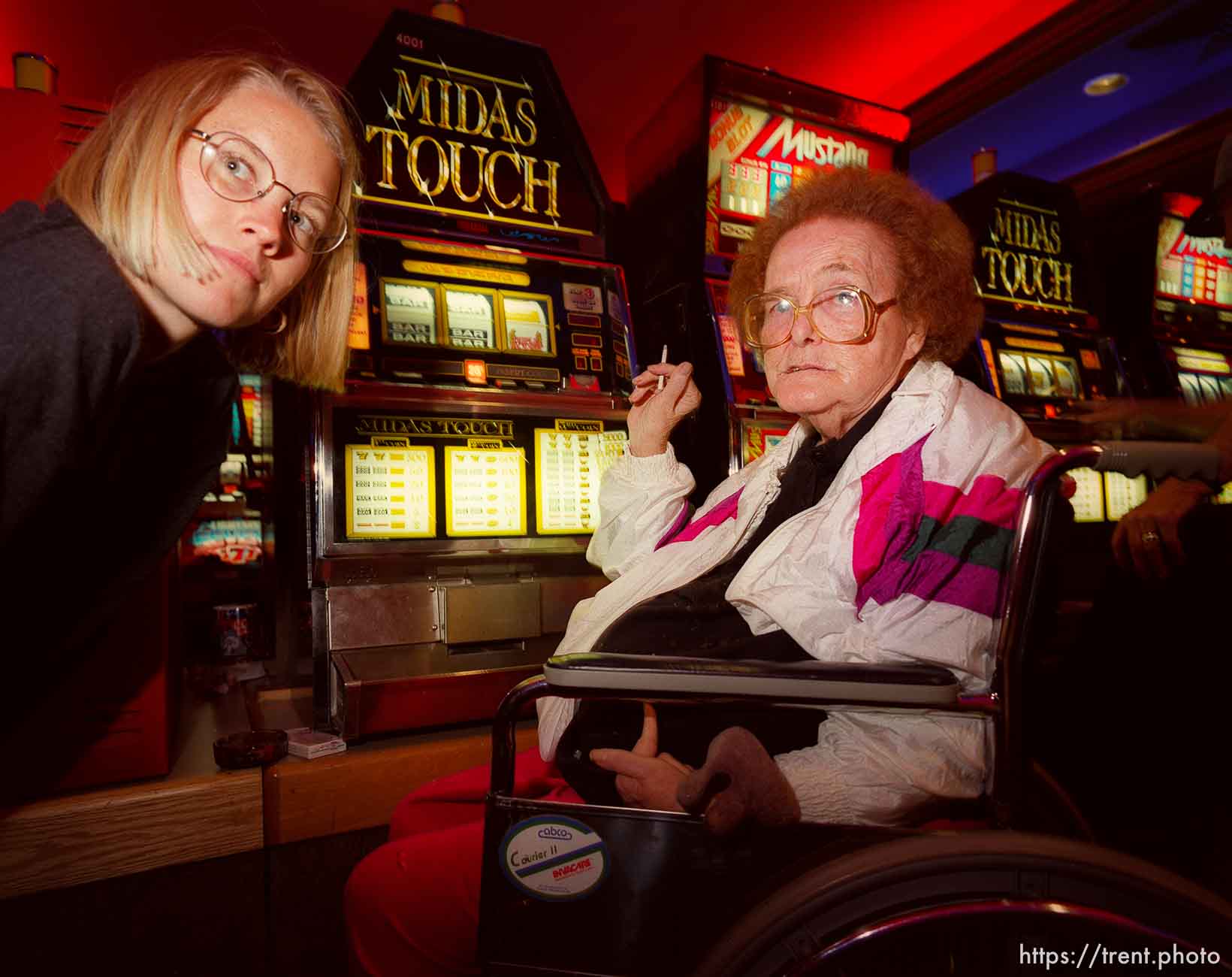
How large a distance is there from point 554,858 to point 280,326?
4.16ft

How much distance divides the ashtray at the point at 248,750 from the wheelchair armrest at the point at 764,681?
4.16ft

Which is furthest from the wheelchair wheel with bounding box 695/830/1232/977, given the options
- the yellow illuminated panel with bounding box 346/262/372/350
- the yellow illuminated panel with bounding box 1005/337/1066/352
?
the yellow illuminated panel with bounding box 1005/337/1066/352

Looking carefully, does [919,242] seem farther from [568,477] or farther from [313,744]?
[313,744]

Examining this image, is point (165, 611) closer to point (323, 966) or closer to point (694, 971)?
point (323, 966)

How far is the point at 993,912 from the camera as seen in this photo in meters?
0.81

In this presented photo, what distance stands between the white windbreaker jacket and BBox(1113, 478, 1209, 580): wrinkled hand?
174mm

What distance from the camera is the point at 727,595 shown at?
1309 millimetres

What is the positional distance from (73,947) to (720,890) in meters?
1.57

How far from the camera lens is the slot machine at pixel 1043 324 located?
377 cm

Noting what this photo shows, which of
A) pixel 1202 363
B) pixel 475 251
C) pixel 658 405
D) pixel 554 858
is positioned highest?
pixel 475 251

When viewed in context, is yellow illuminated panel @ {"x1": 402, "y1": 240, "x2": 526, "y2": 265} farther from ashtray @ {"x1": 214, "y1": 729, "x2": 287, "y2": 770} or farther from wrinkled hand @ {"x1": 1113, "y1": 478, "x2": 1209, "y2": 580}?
wrinkled hand @ {"x1": 1113, "y1": 478, "x2": 1209, "y2": 580}

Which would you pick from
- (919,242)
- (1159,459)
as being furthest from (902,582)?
(919,242)

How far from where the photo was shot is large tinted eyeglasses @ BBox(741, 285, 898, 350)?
1416mm

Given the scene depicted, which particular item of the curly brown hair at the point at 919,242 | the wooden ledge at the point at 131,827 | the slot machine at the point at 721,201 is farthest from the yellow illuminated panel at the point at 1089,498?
the wooden ledge at the point at 131,827
